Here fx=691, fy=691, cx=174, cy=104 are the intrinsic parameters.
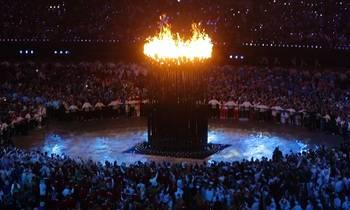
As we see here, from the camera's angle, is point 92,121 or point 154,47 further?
point 92,121

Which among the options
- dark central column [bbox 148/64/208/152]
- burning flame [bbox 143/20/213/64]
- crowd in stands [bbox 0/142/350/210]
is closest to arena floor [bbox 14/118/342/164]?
dark central column [bbox 148/64/208/152]

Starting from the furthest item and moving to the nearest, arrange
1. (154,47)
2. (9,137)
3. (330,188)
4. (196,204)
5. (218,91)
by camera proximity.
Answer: (218,91) < (9,137) < (154,47) < (330,188) < (196,204)

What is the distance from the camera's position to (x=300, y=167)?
95.9 feet

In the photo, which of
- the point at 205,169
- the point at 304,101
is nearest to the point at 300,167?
the point at 205,169

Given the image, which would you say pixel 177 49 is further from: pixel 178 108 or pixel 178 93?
pixel 178 108

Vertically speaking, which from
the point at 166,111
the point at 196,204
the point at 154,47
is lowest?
the point at 196,204

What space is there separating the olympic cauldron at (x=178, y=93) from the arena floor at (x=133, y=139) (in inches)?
56.2

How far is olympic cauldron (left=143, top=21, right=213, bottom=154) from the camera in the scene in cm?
3791

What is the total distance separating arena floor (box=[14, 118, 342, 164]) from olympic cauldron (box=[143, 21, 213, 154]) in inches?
56.2

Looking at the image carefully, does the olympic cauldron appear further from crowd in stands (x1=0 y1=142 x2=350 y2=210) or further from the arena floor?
crowd in stands (x1=0 y1=142 x2=350 y2=210)

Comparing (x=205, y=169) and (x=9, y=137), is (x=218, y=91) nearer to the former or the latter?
(x=9, y=137)

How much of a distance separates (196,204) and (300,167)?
18.6 ft

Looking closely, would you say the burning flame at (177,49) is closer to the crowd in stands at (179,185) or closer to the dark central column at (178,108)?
the dark central column at (178,108)

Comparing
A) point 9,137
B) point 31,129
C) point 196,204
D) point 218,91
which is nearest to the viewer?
point 196,204
